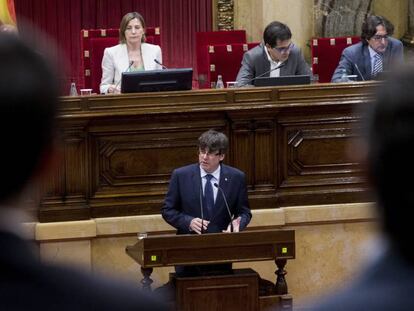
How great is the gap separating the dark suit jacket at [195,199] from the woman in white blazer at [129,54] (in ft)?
6.21

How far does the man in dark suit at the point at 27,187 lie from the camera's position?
53.0 inches

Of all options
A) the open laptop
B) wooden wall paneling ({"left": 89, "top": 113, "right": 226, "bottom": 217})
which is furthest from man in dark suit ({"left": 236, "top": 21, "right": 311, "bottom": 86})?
wooden wall paneling ({"left": 89, "top": 113, "right": 226, "bottom": 217})

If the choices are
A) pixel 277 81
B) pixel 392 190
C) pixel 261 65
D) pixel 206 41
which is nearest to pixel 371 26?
pixel 261 65

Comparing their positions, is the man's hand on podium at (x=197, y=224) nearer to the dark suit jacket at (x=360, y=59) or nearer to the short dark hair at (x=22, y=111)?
the dark suit jacket at (x=360, y=59)

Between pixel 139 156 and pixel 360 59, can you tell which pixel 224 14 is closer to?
pixel 360 59

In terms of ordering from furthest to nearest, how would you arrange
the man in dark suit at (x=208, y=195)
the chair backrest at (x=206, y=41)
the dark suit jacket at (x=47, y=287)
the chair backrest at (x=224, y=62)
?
the chair backrest at (x=206, y=41) < the chair backrest at (x=224, y=62) < the man in dark suit at (x=208, y=195) < the dark suit jacket at (x=47, y=287)

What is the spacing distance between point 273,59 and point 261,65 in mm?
117

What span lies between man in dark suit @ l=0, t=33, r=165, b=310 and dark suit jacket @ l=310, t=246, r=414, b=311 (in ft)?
0.68

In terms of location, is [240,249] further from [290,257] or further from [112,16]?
[112,16]

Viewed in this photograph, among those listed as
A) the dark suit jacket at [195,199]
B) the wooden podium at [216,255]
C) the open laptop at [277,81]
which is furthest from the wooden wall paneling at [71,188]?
the open laptop at [277,81]

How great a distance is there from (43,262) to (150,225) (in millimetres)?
6840

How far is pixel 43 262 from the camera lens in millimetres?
1367

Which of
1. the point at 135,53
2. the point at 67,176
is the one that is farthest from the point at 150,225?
the point at 135,53

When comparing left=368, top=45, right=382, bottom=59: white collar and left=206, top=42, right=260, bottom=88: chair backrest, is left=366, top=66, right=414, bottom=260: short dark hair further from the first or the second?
left=206, top=42, right=260, bottom=88: chair backrest
